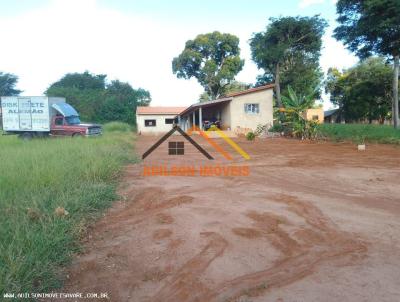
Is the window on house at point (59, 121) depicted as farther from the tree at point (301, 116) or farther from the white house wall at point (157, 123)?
the white house wall at point (157, 123)

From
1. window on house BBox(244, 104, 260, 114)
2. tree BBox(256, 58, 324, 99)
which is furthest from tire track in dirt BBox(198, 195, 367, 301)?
tree BBox(256, 58, 324, 99)

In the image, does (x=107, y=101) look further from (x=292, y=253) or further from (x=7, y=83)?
(x=292, y=253)

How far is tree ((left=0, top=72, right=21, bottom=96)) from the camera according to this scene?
50.7 meters

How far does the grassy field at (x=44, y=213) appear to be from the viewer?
2965 millimetres

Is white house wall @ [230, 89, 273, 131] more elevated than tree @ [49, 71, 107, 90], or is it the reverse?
tree @ [49, 71, 107, 90]

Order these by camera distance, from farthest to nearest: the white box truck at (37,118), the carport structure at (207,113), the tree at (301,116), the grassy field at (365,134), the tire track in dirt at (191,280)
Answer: the carport structure at (207,113), the tree at (301,116), the white box truck at (37,118), the grassy field at (365,134), the tire track in dirt at (191,280)

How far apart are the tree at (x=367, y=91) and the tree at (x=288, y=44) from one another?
5.16 m

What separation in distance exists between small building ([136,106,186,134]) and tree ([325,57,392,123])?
19187 mm

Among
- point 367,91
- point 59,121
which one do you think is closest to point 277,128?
point 367,91

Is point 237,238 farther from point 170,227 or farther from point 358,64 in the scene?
point 358,64

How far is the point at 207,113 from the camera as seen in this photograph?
33.4 metres

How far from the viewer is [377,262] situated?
349cm

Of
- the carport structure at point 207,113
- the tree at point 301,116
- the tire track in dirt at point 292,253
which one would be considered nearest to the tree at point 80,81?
the carport structure at point 207,113

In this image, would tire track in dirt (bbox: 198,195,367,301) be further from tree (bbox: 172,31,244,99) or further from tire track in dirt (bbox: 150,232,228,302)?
tree (bbox: 172,31,244,99)
